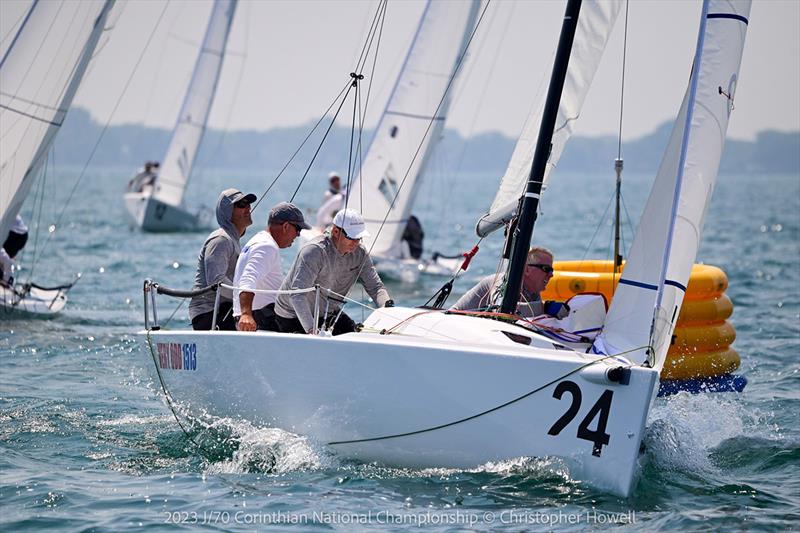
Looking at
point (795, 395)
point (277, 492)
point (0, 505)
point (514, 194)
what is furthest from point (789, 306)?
point (0, 505)

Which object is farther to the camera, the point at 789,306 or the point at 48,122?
the point at 789,306

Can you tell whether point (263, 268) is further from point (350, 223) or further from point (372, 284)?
point (372, 284)

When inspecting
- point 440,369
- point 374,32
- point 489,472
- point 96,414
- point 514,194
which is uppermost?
point 374,32

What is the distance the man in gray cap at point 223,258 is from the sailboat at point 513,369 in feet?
2.28

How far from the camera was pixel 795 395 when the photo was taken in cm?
879

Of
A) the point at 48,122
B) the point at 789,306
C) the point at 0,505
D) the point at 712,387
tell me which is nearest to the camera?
the point at 0,505

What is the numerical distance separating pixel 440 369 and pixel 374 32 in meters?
3.12

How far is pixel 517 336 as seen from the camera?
237 inches

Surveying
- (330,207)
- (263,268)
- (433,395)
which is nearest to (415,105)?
(330,207)

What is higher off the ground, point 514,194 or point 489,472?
point 514,194

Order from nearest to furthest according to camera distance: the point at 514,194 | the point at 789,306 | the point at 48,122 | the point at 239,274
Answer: the point at 239,274 < the point at 514,194 < the point at 48,122 < the point at 789,306

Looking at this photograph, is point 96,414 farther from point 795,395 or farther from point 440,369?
point 795,395

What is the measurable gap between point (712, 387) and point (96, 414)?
4350mm

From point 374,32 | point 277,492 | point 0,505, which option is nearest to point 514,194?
point 374,32
